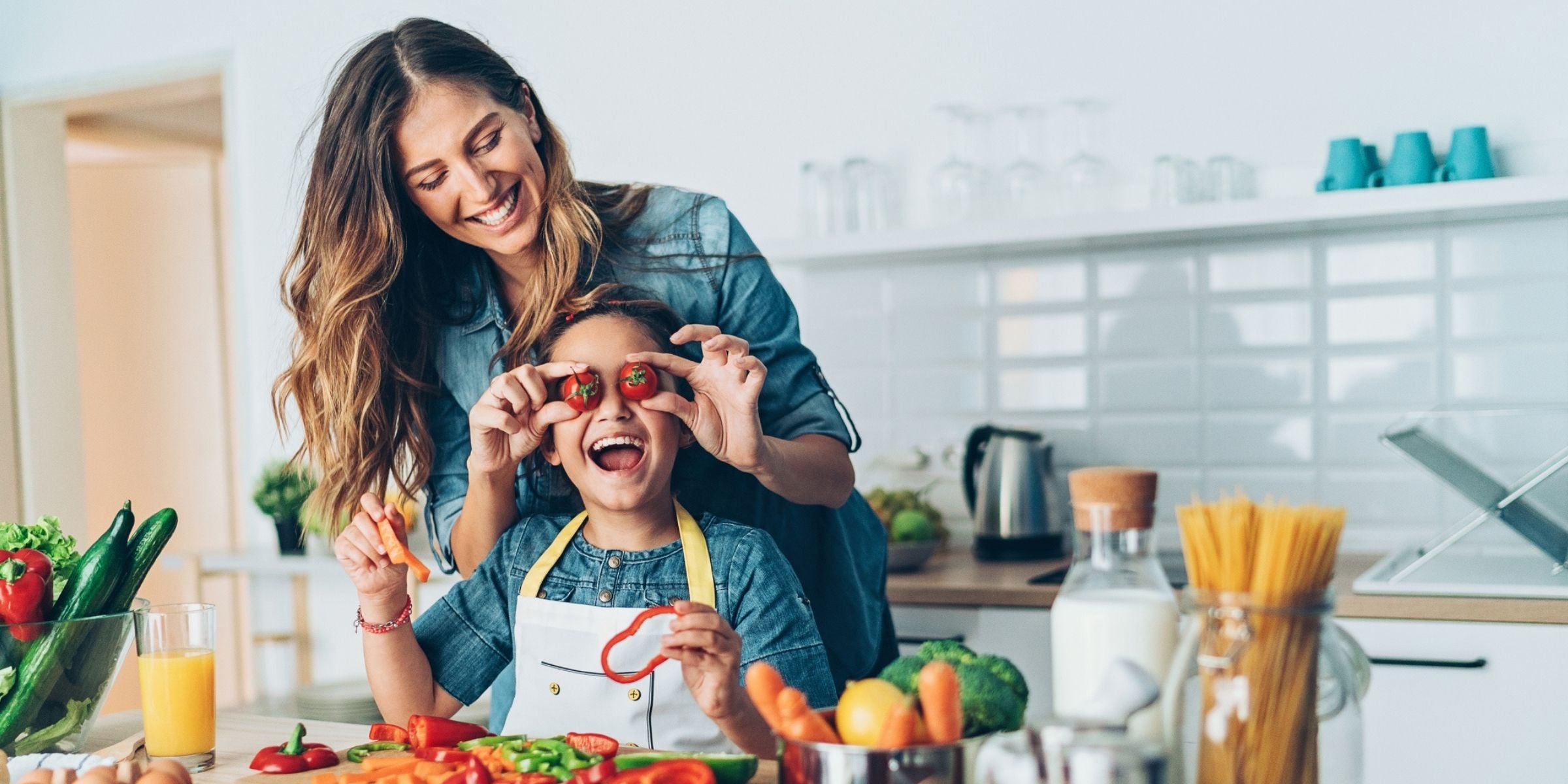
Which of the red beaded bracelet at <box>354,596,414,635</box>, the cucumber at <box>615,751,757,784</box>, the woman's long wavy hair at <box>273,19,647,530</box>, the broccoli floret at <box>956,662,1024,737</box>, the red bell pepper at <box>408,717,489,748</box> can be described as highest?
the woman's long wavy hair at <box>273,19,647,530</box>

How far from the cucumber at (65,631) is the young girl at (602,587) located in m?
0.24

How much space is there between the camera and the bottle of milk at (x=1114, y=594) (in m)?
0.92

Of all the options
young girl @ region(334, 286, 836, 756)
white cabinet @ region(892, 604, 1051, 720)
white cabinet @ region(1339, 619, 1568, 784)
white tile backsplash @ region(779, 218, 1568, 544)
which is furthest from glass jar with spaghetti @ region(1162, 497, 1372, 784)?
white tile backsplash @ region(779, 218, 1568, 544)

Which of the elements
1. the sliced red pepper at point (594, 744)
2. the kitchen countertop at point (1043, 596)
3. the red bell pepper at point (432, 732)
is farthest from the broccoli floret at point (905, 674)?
the kitchen countertop at point (1043, 596)

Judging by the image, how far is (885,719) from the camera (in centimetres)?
89

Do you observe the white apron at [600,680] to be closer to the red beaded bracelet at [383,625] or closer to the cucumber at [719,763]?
the red beaded bracelet at [383,625]

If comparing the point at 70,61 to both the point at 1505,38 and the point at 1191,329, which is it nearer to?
the point at 1191,329

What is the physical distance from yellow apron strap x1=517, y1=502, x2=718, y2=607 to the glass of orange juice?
0.40 meters

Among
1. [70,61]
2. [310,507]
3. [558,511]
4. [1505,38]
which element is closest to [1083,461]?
[1505,38]

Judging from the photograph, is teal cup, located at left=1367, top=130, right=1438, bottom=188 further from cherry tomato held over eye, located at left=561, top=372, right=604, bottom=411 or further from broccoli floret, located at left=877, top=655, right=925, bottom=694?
broccoli floret, located at left=877, top=655, right=925, bottom=694

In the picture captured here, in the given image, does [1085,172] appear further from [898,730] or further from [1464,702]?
[898,730]

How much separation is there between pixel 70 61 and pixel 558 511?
332cm

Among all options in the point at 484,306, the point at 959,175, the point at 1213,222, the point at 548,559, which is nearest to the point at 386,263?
the point at 484,306

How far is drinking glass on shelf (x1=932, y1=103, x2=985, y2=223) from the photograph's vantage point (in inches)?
116
